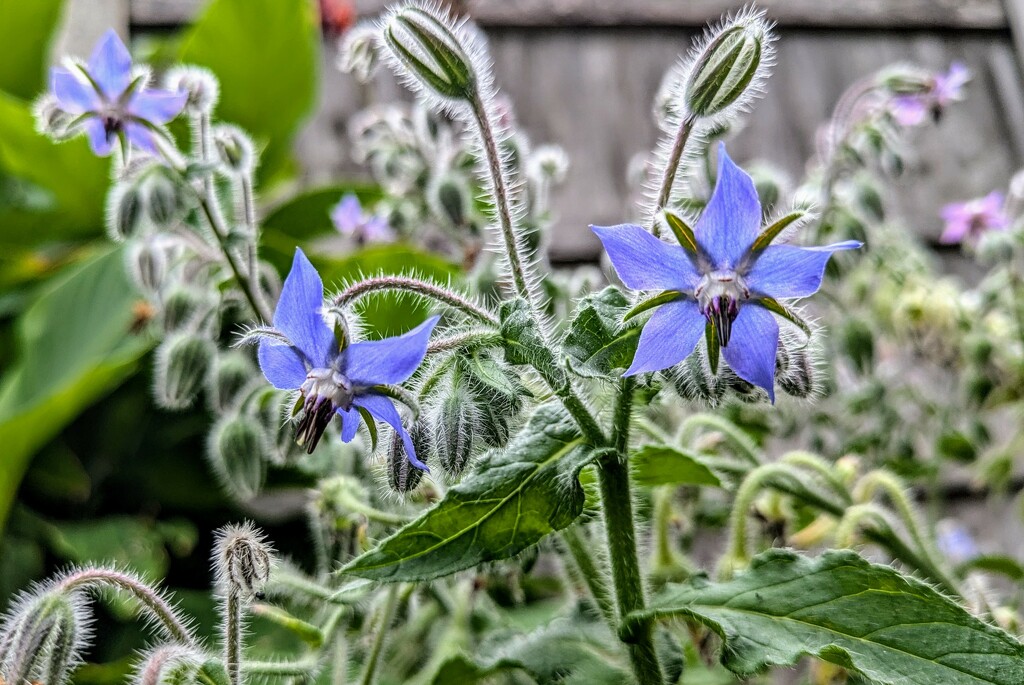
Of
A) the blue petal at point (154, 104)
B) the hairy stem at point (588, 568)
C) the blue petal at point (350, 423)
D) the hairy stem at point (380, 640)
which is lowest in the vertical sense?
the hairy stem at point (380, 640)

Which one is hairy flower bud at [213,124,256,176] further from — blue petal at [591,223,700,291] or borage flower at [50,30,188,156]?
blue petal at [591,223,700,291]

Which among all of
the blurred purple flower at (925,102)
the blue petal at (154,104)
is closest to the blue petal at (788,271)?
the blue petal at (154,104)

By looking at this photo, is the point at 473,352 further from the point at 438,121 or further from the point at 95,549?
the point at 95,549

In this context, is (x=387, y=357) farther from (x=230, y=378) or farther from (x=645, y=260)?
(x=230, y=378)

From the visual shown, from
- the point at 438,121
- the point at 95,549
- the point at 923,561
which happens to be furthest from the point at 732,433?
the point at 95,549

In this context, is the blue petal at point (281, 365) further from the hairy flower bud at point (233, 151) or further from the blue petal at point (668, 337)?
the hairy flower bud at point (233, 151)
